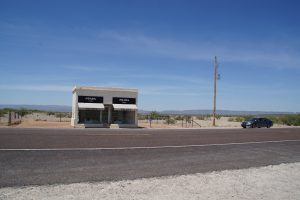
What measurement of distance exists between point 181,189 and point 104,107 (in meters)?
36.3

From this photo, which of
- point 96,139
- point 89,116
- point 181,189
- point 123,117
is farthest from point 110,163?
point 123,117

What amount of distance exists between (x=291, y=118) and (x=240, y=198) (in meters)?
72.7

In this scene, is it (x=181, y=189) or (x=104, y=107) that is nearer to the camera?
(x=181, y=189)

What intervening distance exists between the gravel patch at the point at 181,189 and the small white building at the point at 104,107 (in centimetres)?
3284

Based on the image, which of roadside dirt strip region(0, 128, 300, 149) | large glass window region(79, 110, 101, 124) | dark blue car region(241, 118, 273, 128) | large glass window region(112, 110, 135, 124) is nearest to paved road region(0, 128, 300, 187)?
roadside dirt strip region(0, 128, 300, 149)

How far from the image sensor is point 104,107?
4453 cm

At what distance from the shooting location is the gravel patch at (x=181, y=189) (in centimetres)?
789

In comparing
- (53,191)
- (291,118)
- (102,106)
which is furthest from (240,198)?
(291,118)

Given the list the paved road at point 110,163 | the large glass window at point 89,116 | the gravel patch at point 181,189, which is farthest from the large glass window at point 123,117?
the gravel patch at point 181,189

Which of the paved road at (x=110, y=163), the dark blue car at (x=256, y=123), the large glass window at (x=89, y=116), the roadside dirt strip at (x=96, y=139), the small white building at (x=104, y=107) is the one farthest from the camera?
the dark blue car at (x=256, y=123)

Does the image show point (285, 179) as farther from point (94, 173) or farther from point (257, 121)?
point (257, 121)

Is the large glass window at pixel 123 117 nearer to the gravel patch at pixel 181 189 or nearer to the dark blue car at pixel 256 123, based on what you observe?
the dark blue car at pixel 256 123

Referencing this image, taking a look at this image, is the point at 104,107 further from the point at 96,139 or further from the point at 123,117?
the point at 96,139

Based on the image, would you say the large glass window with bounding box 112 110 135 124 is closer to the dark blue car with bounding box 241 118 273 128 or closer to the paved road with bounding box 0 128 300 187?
the dark blue car with bounding box 241 118 273 128
